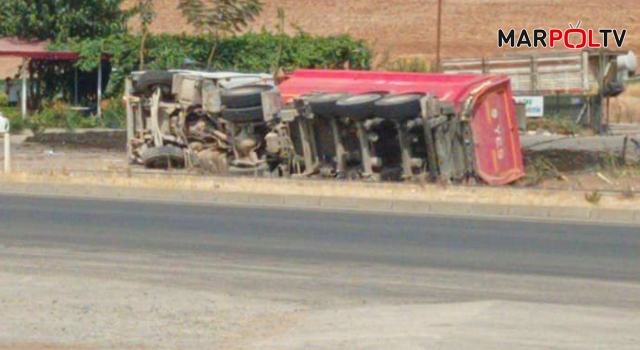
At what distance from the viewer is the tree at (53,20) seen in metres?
45.5

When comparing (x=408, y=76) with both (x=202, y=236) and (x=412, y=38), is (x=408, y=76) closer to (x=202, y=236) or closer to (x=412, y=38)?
(x=202, y=236)

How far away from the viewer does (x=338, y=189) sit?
21.2 meters

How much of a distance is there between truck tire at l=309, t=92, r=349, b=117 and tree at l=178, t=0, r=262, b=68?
59.0ft

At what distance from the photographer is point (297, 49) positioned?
42.7 m

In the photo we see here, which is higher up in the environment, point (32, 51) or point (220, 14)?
point (220, 14)

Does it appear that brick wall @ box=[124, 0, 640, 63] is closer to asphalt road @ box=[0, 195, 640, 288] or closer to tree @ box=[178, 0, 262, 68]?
tree @ box=[178, 0, 262, 68]

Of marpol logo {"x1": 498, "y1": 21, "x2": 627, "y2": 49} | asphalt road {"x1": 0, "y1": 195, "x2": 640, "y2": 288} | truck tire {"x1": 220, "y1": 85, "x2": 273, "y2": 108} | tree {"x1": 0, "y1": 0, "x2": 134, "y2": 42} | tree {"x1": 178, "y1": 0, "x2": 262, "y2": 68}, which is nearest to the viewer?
asphalt road {"x1": 0, "y1": 195, "x2": 640, "y2": 288}

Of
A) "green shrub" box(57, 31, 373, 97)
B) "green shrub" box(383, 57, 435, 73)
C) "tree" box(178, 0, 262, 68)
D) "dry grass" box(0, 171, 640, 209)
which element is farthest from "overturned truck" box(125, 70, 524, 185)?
"green shrub" box(383, 57, 435, 73)

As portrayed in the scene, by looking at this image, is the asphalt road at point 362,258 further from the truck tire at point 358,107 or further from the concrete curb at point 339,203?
the truck tire at point 358,107

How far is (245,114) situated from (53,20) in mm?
24180

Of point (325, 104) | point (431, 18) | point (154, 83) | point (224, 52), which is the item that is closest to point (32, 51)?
point (224, 52)

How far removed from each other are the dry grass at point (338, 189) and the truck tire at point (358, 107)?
A: 113 cm

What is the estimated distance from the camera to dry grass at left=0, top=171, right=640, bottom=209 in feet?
65.6

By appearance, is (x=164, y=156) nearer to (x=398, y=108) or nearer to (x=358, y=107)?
(x=358, y=107)
